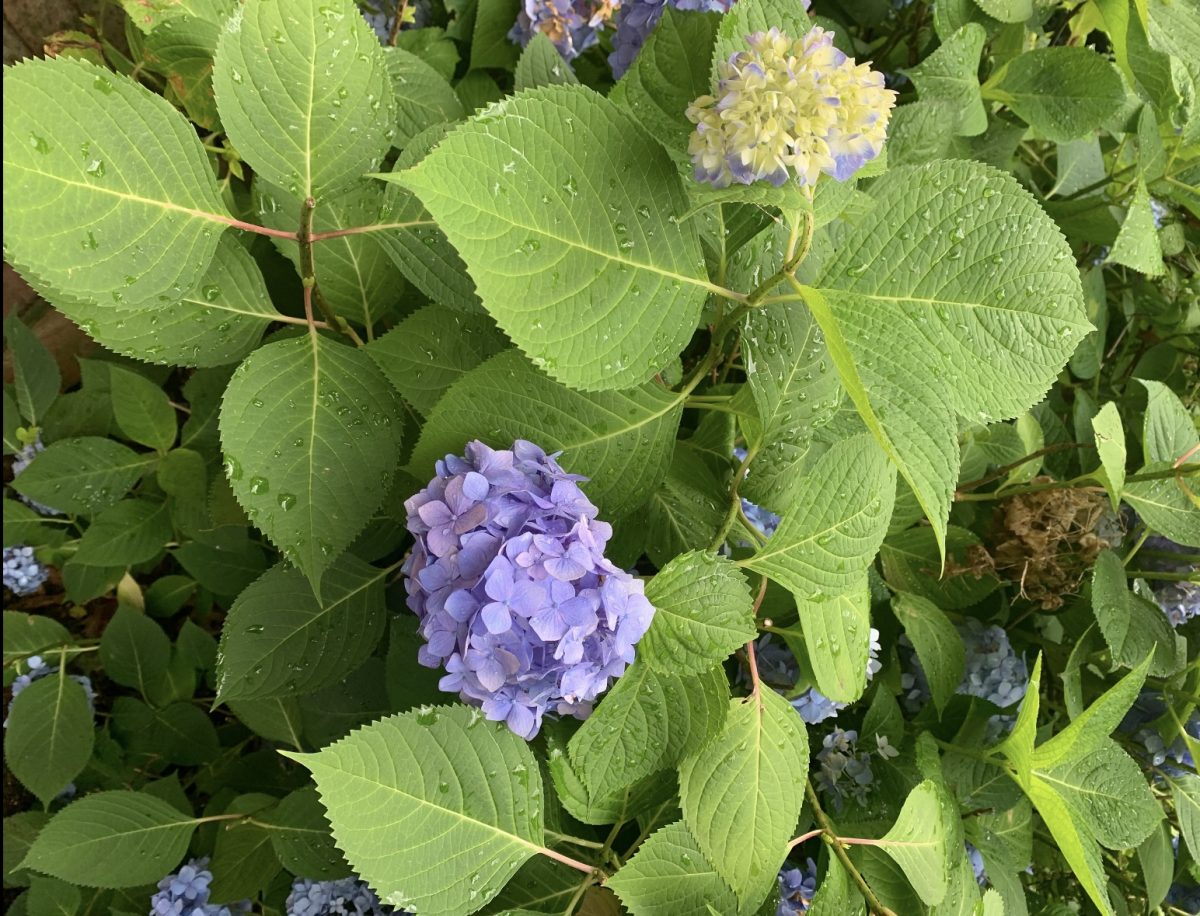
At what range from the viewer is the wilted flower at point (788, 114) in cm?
66

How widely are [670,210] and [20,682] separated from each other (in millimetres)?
1581

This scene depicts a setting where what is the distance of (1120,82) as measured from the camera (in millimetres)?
1283

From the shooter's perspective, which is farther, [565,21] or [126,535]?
[126,535]

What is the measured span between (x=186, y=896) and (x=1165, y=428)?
1695 millimetres

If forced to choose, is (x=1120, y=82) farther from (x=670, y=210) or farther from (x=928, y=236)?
(x=670, y=210)

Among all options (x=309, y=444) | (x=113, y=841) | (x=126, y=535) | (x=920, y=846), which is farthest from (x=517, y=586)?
(x=126, y=535)

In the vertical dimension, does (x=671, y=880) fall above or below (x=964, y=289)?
below

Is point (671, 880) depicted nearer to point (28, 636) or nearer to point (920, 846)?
point (920, 846)

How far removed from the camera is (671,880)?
959 mm

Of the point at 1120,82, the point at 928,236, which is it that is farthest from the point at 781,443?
the point at 1120,82

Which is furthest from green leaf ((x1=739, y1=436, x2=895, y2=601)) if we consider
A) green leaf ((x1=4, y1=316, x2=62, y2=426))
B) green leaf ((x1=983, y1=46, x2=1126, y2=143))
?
green leaf ((x1=4, y1=316, x2=62, y2=426))

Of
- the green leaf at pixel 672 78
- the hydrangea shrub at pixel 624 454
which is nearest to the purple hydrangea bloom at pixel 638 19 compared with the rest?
the hydrangea shrub at pixel 624 454

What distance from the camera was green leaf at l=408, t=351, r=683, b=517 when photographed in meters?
Result: 0.84

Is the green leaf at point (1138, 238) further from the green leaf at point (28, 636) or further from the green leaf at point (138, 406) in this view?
the green leaf at point (28, 636)
